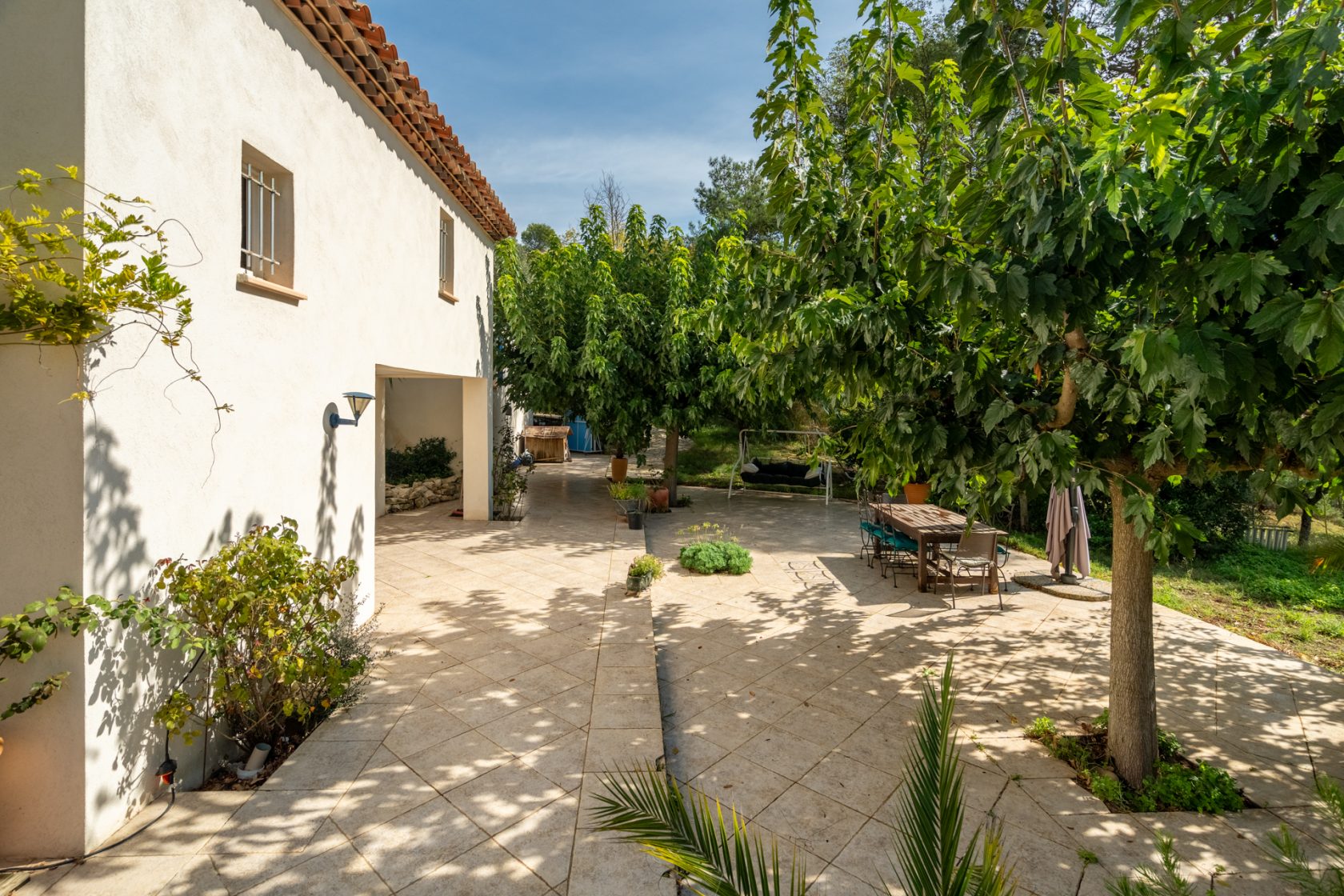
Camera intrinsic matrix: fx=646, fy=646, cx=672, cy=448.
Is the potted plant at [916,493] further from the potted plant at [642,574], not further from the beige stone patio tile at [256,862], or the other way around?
the beige stone patio tile at [256,862]

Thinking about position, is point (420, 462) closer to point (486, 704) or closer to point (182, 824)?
point (486, 704)

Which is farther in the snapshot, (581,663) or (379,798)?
(581,663)

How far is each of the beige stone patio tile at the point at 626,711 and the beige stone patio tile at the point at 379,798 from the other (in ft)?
4.22

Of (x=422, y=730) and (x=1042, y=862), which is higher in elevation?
(x=422, y=730)

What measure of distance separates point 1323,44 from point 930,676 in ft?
17.4

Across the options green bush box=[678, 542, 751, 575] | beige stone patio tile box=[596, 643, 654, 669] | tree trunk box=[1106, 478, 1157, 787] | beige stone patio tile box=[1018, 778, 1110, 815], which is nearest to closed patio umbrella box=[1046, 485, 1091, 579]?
green bush box=[678, 542, 751, 575]

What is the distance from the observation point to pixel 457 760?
14.3ft

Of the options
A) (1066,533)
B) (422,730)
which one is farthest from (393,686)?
(1066,533)

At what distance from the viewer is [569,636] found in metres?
6.79

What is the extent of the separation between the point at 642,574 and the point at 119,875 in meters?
5.82

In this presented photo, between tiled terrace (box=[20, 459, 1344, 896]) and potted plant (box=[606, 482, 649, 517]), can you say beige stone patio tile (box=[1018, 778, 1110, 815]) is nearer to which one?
tiled terrace (box=[20, 459, 1344, 896])

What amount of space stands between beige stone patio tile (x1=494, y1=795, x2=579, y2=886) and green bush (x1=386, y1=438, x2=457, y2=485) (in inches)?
456

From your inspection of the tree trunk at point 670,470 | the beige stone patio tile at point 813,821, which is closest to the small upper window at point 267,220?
the beige stone patio tile at point 813,821

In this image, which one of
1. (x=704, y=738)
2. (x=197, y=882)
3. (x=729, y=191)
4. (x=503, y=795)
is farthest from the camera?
(x=729, y=191)
